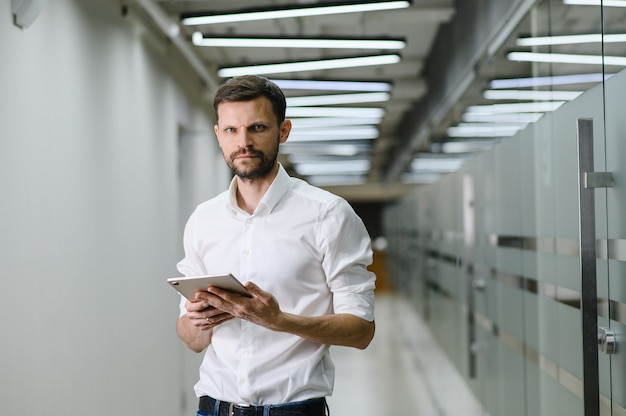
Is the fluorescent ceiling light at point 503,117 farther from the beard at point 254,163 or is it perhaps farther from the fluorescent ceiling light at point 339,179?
the fluorescent ceiling light at point 339,179

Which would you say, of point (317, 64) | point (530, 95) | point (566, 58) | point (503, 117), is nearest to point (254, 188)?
point (566, 58)

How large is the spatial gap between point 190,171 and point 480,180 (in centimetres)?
386

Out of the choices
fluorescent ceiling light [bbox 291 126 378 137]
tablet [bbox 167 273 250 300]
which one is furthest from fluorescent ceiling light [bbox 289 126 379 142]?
tablet [bbox 167 273 250 300]

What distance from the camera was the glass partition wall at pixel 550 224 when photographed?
2492 mm

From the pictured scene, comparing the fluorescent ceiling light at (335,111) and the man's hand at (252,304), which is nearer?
the man's hand at (252,304)

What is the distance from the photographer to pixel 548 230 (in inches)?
130

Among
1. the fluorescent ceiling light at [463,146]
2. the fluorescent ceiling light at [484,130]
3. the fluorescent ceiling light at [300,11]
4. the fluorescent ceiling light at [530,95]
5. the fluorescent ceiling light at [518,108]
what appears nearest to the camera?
the fluorescent ceiling light at [530,95]

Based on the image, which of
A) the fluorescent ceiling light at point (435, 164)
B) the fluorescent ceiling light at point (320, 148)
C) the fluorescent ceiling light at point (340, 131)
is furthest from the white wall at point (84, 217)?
the fluorescent ceiling light at point (320, 148)

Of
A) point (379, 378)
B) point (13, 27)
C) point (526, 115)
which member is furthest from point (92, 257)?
point (379, 378)

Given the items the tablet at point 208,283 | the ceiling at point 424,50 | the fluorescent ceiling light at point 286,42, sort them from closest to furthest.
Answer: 1. the tablet at point 208,283
2. the ceiling at point 424,50
3. the fluorescent ceiling light at point 286,42

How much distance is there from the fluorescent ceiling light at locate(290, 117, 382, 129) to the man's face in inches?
270

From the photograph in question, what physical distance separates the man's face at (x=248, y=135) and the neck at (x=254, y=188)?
0.06 metres

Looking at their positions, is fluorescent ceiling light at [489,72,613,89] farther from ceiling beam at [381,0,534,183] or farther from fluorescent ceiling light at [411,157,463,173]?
fluorescent ceiling light at [411,157,463,173]

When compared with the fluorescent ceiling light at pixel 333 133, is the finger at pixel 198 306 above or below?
below
